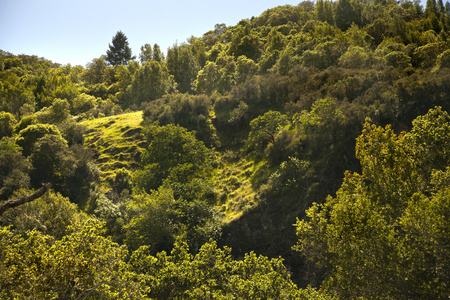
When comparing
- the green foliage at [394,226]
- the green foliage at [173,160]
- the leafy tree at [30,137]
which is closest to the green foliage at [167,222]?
the green foliage at [173,160]

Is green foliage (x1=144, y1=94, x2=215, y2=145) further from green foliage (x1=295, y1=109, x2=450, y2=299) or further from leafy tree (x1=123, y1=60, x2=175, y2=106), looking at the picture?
green foliage (x1=295, y1=109, x2=450, y2=299)

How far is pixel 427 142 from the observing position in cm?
1897

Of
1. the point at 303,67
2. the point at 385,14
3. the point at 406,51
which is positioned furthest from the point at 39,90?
the point at 385,14

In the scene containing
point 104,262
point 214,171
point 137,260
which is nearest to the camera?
point 104,262

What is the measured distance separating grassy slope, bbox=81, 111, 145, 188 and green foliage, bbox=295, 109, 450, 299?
37.3 meters

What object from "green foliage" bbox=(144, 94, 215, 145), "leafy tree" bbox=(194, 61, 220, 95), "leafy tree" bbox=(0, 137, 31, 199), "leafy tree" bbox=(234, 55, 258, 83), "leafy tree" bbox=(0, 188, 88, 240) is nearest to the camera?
"leafy tree" bbox=(0, 188, 88, 240)

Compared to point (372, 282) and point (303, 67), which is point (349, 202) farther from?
point (303, 67)

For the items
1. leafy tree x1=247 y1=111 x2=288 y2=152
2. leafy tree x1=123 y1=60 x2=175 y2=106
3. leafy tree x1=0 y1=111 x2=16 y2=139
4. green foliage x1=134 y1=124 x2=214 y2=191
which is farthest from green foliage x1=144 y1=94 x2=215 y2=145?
leafy tree x1=0 y1=111 x2=16 y2=139

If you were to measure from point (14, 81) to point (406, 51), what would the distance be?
97025mm

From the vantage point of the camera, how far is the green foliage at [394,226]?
1388 cm

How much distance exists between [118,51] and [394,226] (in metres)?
126

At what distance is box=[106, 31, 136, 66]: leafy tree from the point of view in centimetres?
11969

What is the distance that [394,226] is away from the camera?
57.5 feet

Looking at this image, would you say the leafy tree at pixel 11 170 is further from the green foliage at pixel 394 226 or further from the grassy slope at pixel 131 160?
the green foliage at pixel 394 226
